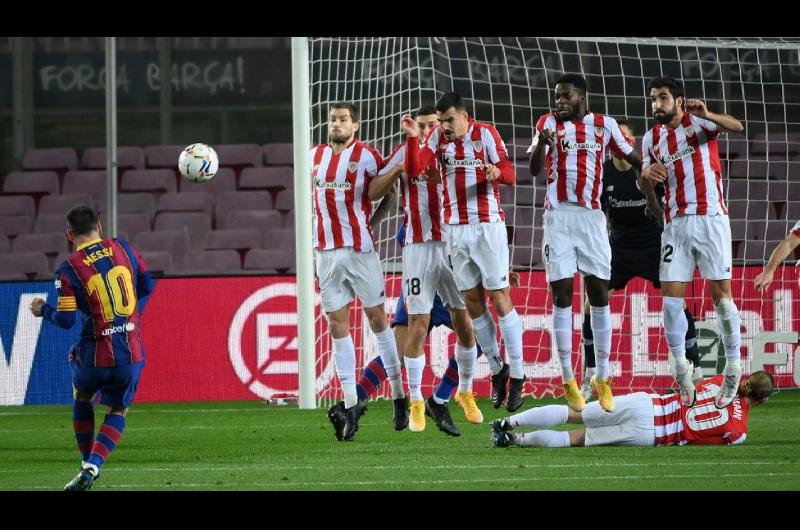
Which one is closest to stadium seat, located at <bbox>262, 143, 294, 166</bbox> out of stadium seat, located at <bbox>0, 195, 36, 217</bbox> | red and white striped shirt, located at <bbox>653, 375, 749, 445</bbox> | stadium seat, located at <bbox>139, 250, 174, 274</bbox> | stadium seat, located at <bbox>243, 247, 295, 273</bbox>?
stadium seat, located at <bbox>243, 247, 295, 273</bbox>

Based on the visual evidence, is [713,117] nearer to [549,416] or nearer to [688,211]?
[688,211]

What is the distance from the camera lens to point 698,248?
8898 millimetres

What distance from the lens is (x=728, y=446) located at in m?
8.47

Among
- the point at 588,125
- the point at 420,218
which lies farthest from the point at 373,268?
the point at 588,125

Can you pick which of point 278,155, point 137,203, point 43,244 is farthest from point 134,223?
point 278,155

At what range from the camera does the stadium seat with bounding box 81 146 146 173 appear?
58.8ft

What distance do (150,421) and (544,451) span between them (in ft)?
14.5

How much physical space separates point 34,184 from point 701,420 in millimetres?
11446

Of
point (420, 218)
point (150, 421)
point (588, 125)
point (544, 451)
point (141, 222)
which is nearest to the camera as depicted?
point (544, 451)

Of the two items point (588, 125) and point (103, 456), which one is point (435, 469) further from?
point (588, 125)

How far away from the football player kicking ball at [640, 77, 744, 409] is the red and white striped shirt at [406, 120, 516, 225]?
104cm

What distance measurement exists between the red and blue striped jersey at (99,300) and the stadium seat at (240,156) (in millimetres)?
10470

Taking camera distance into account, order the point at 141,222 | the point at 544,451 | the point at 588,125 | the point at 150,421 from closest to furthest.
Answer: the point at 544,451 → the point at 588,125 → the point at 150,421 → the point at 141,222

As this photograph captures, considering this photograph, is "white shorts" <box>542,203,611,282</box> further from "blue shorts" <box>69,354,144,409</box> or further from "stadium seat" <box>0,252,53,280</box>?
"stadium seat" <box>0,252,53,280</box>
